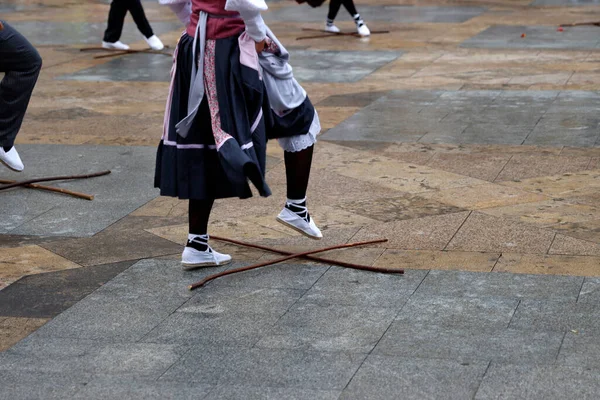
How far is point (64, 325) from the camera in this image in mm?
4824

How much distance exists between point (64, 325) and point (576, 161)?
4.26 m

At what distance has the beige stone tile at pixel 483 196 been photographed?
667 cm

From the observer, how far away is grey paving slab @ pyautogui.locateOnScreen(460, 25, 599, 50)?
1362cm

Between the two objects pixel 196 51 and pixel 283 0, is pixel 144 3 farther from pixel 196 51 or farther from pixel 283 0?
pixel 196 51

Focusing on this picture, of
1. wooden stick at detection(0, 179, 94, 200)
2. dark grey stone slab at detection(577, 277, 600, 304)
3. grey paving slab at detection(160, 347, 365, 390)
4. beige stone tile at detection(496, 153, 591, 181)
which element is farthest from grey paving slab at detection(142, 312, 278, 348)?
beige stone tile at detection(496, 153, 591, 181)

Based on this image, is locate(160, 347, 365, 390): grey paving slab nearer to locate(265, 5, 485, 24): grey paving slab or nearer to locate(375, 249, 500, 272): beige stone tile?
locate(375, 249, 500, 272): beige stone tile

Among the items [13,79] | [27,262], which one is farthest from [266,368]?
[13,79]

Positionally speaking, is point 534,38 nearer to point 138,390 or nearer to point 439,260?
point 439,260

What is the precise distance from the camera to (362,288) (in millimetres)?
5188

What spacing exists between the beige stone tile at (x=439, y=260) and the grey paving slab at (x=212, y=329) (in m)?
1.00

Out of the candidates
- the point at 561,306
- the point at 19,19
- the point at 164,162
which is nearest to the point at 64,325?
the point at 164,162

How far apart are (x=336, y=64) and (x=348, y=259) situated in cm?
733

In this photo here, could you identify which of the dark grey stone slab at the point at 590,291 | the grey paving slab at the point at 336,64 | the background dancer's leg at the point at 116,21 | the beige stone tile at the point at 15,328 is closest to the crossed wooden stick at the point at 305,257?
the beige stone tile at the point at 15,328

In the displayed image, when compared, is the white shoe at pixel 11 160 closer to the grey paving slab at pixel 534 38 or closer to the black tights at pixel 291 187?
the black tights at pixel 291 187
